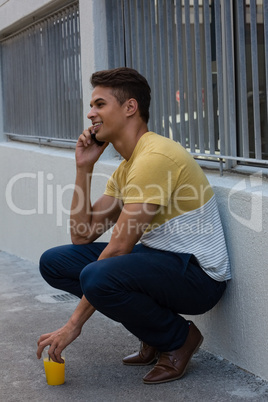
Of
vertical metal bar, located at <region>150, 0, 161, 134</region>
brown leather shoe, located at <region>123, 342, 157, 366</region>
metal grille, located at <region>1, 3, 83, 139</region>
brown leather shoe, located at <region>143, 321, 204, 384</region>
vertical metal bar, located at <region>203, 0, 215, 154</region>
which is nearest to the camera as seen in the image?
brown leather shoe, located at <region>143, 321, 204, 384</region>

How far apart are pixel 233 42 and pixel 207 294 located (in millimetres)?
1372

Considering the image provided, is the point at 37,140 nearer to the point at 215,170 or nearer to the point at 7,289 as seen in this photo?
the point at 7,289

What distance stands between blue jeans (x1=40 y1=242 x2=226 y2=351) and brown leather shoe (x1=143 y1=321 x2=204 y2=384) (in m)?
0.04

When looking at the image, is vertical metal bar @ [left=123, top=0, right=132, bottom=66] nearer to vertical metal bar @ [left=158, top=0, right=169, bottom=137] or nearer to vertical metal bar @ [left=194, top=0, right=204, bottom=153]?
vertical metal bar @ [left=158, top=0, right=169, bottom=137]

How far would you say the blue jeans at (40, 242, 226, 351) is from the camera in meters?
3.49

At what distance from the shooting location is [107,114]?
383 centimetres

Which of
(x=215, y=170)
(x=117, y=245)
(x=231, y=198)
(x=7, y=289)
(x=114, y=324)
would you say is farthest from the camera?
(x=7, y=289)

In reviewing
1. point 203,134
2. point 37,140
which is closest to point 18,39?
point 37,140

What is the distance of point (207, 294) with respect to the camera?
3670 mm

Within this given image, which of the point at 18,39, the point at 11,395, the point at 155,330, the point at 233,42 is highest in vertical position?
the point at 18,39

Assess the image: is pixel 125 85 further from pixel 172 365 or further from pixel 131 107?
pixel 172 365

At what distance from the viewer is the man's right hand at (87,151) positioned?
4.17 metres

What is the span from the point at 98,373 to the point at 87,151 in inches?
49.9

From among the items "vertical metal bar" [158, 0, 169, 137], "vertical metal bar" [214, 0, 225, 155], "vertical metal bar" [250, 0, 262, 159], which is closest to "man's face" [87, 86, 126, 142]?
"vertical metal bar" [214, 0, 225, 155]
